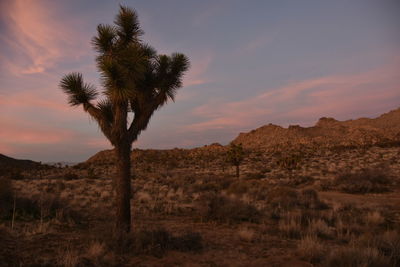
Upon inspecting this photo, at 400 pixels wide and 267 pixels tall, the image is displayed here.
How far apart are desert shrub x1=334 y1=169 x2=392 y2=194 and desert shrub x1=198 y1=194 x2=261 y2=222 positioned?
31.9 ft

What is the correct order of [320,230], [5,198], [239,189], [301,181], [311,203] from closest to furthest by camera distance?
1. [320,230]
2. [5,198]
3. [311,203]
4. [239,189]
5. [301,181]

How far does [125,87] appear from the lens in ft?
24.7

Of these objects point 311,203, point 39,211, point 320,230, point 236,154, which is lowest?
point 320,230

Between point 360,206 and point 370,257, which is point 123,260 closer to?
point 370,257

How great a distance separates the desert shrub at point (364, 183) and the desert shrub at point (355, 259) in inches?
528

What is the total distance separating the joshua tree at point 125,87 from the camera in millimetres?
7578

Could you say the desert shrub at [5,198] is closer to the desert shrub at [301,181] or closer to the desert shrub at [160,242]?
the desert shrub at [160,242]

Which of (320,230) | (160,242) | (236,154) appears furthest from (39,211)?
(236,154)

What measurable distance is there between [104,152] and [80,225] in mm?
75952

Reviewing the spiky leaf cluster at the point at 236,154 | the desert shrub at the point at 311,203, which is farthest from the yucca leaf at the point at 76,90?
the spiky leaf cluster at the point at 236,154

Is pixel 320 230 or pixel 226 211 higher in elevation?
pixel 226 211

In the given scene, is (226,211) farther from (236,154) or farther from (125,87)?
(236,154)

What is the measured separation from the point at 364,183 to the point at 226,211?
11887mm

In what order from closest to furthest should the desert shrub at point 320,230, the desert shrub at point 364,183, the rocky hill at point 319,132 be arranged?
the desert shrub at point 320,230 → the desert shrub at point 364,183 → the rocky hill at point 319,132
